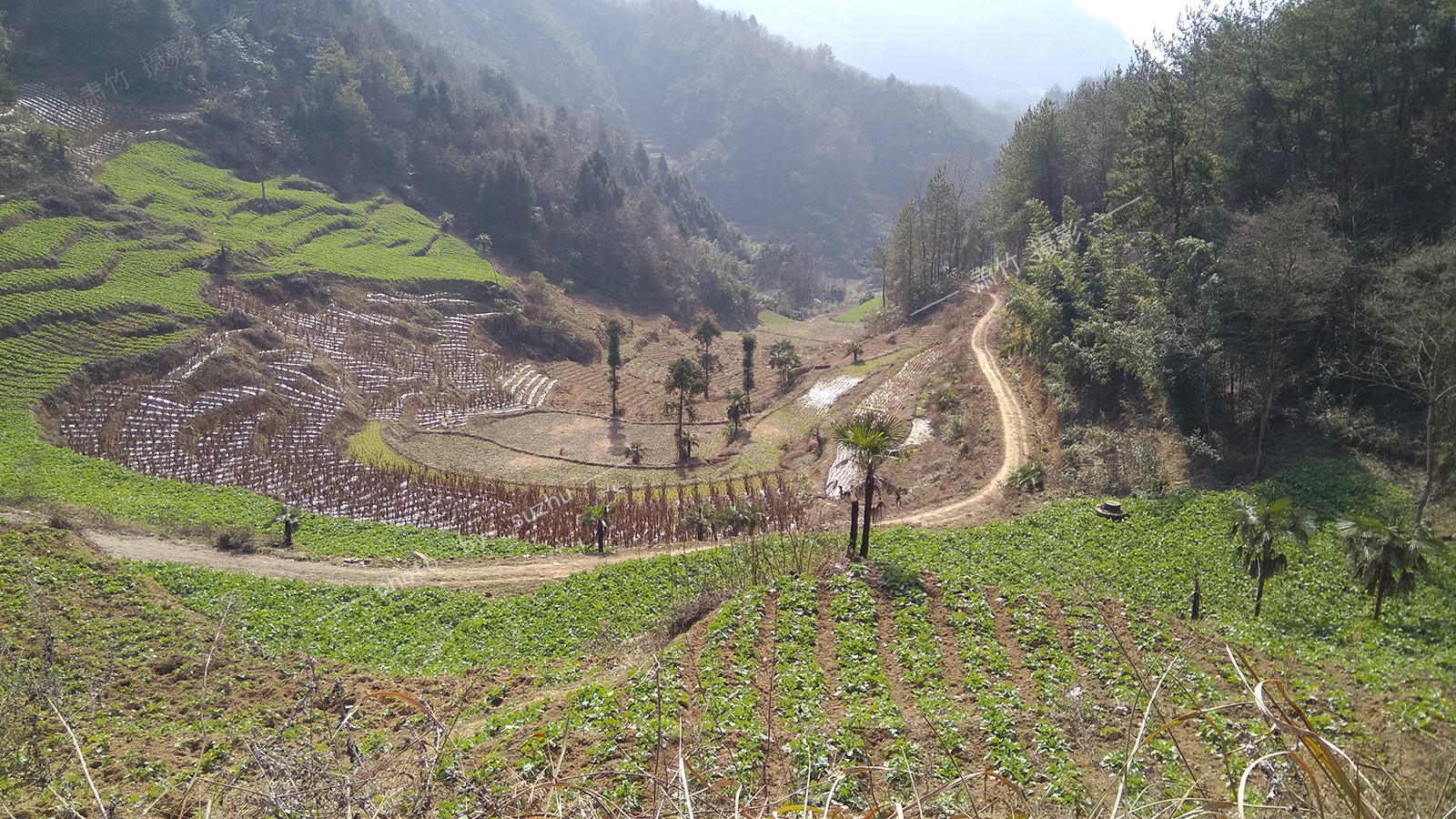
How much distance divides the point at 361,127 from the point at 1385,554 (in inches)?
3339

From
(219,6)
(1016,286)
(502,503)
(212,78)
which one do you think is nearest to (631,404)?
(502,503)

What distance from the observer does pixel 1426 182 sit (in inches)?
784

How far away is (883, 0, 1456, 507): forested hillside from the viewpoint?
56.9ft

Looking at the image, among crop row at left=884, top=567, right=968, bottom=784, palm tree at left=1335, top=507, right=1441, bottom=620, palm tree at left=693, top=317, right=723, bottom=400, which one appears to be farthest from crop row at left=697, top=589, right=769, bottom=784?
palm tree at left=693, top=317, right=723, bottom=400

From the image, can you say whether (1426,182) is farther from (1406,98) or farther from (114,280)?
(114,280)

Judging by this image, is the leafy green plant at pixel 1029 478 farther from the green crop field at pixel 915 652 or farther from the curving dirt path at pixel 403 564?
the green crop field at pixel 915 652

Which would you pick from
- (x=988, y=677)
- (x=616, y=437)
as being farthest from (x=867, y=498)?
(x=616, y=437)

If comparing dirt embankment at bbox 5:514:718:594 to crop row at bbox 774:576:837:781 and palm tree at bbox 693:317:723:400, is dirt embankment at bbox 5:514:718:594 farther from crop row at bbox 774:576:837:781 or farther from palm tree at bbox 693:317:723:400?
palm tree at bbox 693:317:723:400

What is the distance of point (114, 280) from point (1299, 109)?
2072 inches

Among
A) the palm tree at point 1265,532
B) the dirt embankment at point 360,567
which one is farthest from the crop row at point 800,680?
the dirt embankment at point 360,567

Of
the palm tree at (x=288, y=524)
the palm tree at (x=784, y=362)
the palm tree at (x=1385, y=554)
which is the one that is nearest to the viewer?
the palm tree at (x=1385, y=554)

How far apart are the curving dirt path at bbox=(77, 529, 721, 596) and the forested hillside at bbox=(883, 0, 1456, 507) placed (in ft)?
52.3

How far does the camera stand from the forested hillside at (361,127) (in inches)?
2509

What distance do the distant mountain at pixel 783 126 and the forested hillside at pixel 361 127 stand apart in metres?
69.6
